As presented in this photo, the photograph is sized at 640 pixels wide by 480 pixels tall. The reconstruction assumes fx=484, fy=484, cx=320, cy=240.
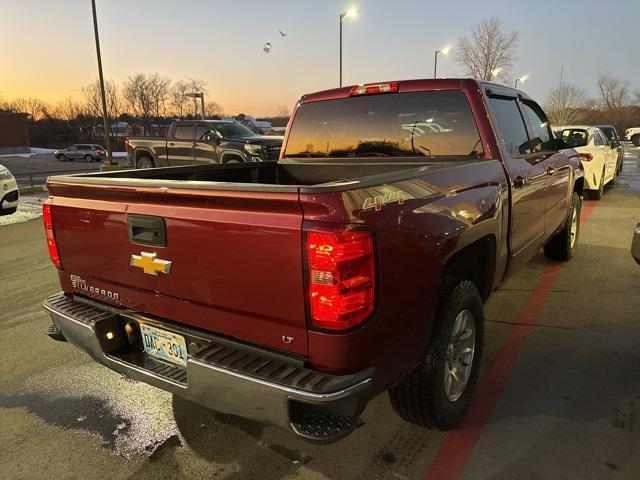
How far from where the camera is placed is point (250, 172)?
409 cm

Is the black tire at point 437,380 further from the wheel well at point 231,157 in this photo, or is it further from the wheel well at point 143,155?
the wheel well at point 143,155

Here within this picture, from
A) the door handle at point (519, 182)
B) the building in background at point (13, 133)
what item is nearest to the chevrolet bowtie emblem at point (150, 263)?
the door handle at point (519, 182)

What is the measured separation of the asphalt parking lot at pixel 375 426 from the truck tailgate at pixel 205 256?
2.64ft

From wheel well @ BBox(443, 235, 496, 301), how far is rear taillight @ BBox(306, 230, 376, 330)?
1.15m

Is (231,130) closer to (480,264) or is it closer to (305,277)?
(480,264)

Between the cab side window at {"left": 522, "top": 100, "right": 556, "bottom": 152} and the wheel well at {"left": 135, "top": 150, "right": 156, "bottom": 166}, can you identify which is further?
the wheel well at {"left": 135, "top": 150, "right": 156, "bottom": 166}

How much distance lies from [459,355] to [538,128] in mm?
2814

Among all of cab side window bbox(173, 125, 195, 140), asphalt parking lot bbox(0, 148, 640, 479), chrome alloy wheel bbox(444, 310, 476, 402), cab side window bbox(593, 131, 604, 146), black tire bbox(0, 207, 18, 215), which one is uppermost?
cab side window bbox(173, 125, 195, 140)

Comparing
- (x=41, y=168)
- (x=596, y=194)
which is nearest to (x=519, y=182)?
(x=596, y=194)

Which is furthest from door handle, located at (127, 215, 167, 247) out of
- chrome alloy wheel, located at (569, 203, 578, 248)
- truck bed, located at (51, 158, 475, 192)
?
chrome alloy wheel, located at (569, 203, 578, 248)

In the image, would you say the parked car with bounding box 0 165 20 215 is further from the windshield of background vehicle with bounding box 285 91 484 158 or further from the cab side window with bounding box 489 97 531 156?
the cab side window with bounding box 489 97 531 156

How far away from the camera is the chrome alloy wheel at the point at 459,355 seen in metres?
2.69

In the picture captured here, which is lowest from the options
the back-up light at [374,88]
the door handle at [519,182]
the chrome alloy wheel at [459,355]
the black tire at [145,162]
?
the chrome alloy wheel at [459,355]

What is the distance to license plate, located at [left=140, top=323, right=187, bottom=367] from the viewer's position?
2344 millimetres
